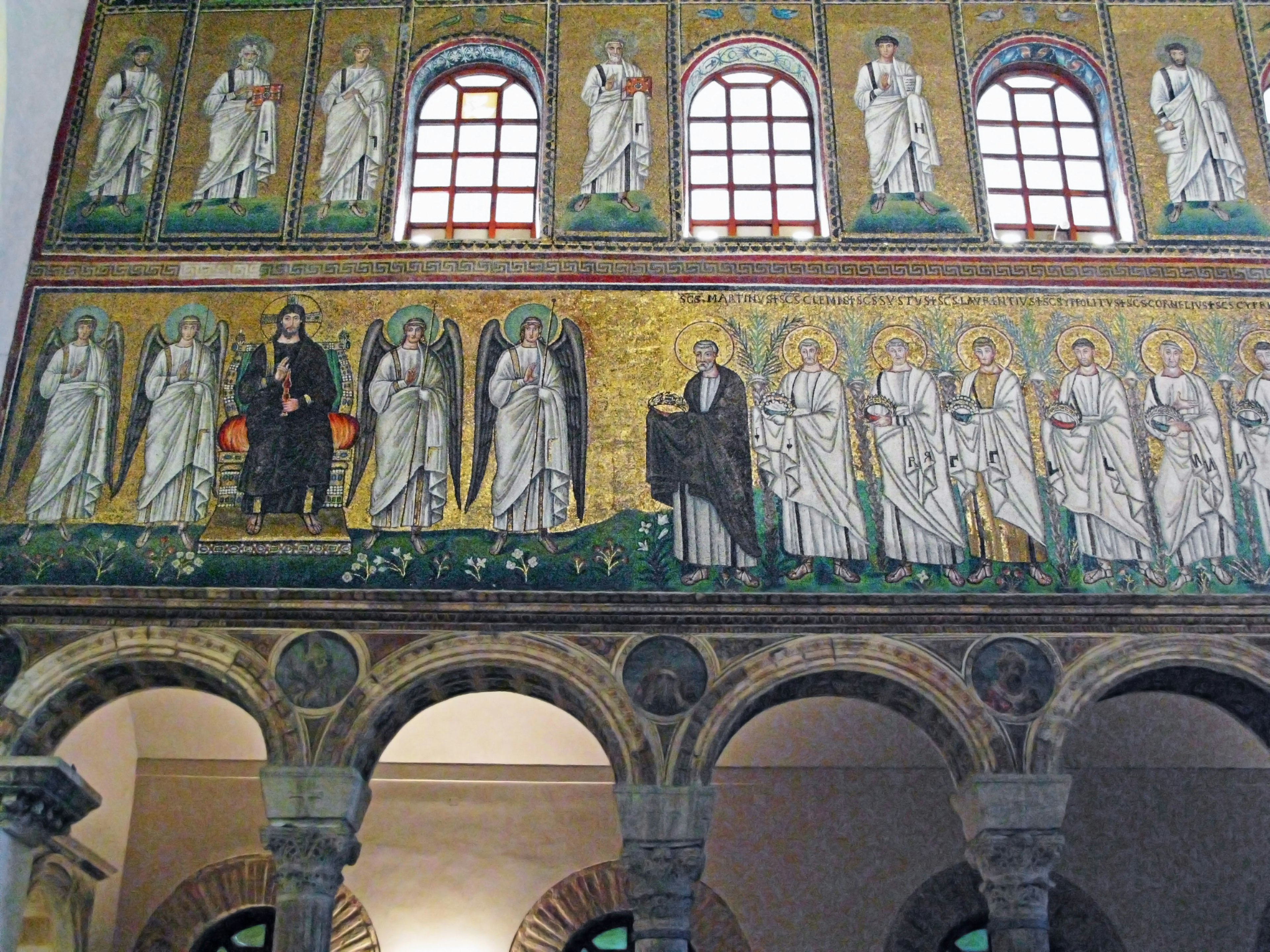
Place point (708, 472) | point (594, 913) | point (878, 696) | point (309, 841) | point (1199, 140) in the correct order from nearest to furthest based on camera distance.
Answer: point (309, 841) < point (878, 696) < point (708, 472) < point (594, 913) < point (1199, 140)

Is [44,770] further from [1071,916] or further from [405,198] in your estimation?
[1071,916]

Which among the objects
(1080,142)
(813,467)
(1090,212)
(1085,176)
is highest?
(1080,142)

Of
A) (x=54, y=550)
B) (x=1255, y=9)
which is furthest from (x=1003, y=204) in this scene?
(x=54, y=550)

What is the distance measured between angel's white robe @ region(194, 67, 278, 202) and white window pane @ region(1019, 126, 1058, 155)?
20.0 feet

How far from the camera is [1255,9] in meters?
13.4

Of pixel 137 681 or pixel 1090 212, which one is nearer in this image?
pixel 137 681

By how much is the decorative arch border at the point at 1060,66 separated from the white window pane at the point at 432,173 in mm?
4304

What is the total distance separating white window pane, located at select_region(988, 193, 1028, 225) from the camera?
12758 mm

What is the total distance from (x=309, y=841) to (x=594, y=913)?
3241 mm

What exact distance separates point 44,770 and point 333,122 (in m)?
5.59

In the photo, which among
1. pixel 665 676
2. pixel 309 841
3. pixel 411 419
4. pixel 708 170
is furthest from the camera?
pixel 708 170

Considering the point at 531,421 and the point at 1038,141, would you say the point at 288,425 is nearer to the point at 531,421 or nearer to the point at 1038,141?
the point at 531,421

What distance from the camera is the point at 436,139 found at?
1322cm

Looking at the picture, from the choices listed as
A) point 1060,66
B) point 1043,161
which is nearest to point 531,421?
point 1043,161
